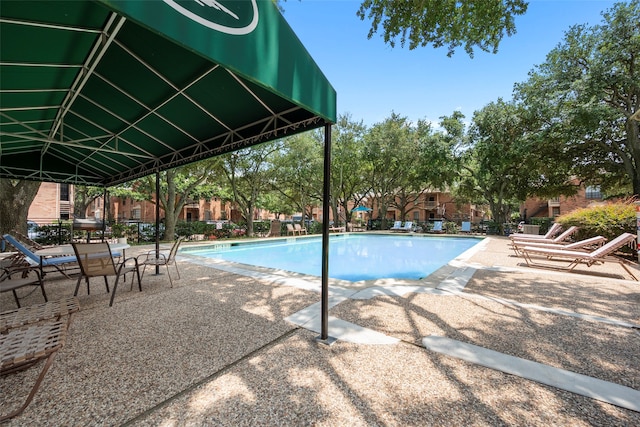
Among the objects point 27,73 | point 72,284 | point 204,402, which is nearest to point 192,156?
point 27,73

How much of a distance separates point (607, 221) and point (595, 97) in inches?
350

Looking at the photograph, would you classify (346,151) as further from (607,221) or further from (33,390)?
(33,390)

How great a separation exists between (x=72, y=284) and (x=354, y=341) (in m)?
5.69

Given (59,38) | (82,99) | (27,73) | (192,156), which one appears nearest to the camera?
(59,38)

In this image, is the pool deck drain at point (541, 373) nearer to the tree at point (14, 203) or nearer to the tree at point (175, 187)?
the tree at point (175, 187)

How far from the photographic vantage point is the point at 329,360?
2467 mm

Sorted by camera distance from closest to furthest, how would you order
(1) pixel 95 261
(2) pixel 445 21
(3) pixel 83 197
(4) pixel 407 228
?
1. (1) pixel 95 261
2. (2) pixel 445 21
3. (4) pixel 407 228
4. (3) pixel 83 197

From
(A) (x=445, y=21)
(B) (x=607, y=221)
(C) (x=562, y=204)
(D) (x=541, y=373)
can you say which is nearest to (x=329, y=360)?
(D) (x=541, y=373)

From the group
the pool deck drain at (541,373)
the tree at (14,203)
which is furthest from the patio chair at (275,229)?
the pool deck drain at (541,373)

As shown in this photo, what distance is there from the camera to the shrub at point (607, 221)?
8172mm

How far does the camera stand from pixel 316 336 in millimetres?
2961

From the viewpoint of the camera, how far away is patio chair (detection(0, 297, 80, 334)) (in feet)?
6.63

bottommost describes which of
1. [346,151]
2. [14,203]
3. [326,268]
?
[326,268]

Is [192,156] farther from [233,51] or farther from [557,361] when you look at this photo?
[557,361]
